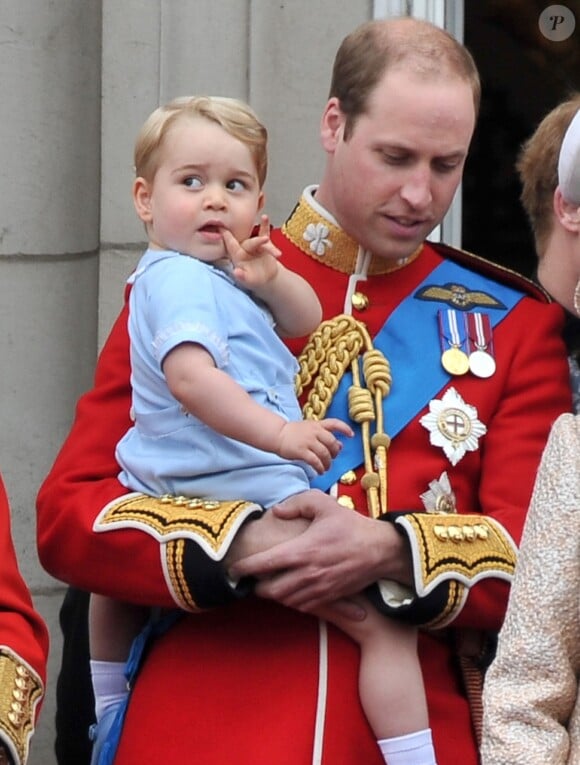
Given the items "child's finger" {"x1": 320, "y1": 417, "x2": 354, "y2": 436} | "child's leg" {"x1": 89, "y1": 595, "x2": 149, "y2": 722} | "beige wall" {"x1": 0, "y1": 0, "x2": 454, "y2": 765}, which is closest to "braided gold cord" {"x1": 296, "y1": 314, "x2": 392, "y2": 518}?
"child's finger" {"x1": 320, "y1": 417, "x2": 354, "y2": 436}

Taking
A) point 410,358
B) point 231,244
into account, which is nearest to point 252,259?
point 231,244

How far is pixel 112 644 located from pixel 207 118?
2.99 feet

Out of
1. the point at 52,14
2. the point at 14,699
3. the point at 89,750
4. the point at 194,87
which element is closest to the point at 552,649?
the point at 14,699

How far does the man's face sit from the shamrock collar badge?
28 centimetres

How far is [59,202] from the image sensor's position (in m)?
5.23

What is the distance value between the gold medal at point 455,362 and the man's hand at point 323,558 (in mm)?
364

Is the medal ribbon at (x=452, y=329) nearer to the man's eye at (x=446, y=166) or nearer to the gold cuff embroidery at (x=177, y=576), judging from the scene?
the man's eye at (x=446, y=166)

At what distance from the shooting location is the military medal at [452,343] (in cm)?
357

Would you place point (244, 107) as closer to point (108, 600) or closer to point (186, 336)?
point (186, 336)

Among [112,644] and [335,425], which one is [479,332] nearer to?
[335,425]

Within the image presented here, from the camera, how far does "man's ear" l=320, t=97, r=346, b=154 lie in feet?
11.9

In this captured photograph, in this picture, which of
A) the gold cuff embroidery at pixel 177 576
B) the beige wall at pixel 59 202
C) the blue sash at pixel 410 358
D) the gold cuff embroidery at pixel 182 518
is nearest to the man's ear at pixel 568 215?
the blue sash at pixel 410 358

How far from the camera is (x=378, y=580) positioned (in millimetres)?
3336

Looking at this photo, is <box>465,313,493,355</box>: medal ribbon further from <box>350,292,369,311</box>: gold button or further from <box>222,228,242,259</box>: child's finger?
<box>222,228,242,259</box>: child's finger
